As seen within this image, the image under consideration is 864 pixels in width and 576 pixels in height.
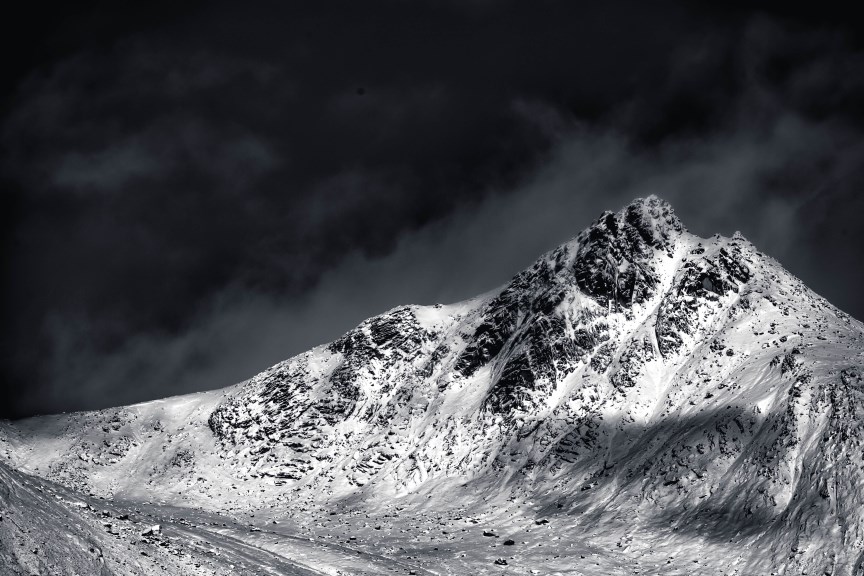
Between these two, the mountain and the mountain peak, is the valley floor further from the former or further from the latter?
the mountain peak

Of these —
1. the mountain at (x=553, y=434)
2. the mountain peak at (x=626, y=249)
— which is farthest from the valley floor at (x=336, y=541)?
the mountain peak at (x=626, y=249)

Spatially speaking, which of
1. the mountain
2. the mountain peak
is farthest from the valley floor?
the mountain peak

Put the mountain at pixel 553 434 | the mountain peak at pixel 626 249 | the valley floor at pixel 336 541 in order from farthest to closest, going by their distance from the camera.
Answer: the mountain peak at pixel 626 249 < the mountain at pixel 553 434 < the valley floor at pixel 336 541

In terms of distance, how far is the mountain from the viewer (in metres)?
72.1

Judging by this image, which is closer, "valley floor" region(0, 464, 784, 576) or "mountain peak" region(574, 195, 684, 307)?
"valley floor" region(0, 464, 784, 576)

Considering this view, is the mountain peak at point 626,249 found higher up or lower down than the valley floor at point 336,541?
higher up

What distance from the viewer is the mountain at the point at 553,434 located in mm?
72125

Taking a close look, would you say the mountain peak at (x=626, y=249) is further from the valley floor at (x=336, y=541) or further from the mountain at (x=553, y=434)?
the valley floor at (x=336, y=541)

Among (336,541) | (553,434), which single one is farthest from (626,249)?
(336,541)

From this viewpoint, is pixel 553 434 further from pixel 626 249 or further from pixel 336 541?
pixel 626 249

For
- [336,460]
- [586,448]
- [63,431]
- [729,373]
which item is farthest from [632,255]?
[63,431]

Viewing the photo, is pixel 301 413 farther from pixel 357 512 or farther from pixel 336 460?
pixel 357 512

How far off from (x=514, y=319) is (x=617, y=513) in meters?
64.4

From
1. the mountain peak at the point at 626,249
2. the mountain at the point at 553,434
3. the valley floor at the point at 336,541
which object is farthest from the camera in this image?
the mountain peak at the point at 626,249
